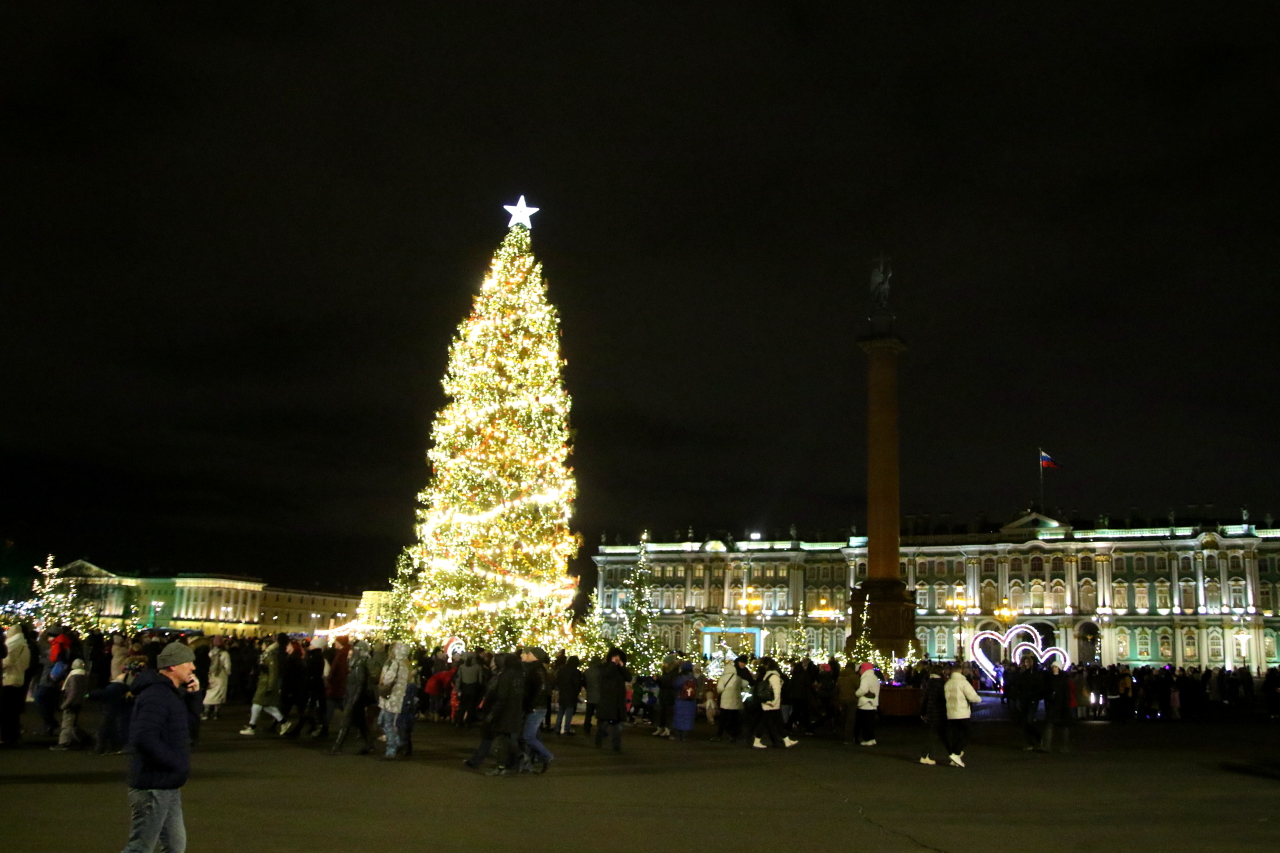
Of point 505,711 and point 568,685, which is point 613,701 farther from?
point 505,711

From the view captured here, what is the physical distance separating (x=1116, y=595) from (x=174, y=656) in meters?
83.6

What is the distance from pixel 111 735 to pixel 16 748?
176 cm

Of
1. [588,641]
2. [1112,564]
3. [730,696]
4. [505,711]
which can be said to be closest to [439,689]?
[588,641]

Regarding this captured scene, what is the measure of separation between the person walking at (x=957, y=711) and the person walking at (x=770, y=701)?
2739 millimetres

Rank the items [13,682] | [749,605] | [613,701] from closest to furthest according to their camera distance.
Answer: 1. [13,682]
2. [613,701]
3. [749,605]

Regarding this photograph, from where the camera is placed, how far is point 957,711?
49.5 feet

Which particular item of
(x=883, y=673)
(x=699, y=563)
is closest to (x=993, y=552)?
(x=699, y=563)

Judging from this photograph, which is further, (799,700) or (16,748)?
(799,700)

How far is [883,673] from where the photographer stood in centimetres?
3042

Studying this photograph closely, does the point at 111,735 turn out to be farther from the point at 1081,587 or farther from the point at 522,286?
the point at 1081,587

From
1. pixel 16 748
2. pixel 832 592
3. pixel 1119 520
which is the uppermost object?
pixel 1119 520

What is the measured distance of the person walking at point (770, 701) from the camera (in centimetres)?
1705

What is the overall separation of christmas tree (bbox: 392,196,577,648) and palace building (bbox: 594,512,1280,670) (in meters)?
50.8

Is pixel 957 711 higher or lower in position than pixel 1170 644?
lower
